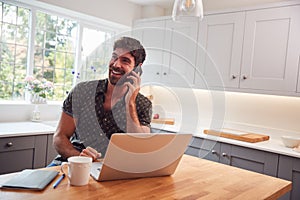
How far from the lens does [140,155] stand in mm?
1047

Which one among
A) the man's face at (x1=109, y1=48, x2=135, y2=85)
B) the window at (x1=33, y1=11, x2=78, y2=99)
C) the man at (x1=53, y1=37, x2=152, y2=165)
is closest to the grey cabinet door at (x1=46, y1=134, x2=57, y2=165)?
the window at (x1=33, y1=11, x2=78, y2=99)

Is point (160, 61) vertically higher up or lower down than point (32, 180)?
higher up

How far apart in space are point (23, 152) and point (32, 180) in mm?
1463

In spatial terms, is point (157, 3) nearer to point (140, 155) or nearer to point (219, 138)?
point (219, 138)

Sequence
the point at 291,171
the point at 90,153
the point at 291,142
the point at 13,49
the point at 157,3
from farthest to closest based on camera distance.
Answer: the point at 157,3
the point at 13,49
the point at 291,142
the point at 291,171
the point at 90,153

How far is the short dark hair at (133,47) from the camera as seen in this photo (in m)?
1.08

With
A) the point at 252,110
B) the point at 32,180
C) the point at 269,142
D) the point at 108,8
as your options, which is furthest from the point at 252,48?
the point at 32,180

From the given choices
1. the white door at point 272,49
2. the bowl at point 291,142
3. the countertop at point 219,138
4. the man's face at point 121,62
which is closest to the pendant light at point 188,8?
the man's face at point 121,62

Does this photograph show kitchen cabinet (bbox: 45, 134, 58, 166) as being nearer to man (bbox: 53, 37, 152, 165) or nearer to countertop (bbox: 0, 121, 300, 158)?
countertop (bbox: 0, 121, 300, 158)

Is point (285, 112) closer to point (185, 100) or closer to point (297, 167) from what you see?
point (297, 167)

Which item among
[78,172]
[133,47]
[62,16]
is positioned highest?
[62,16]

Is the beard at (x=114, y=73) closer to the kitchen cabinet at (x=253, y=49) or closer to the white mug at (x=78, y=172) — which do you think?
the white mug at (x=78, y=172)

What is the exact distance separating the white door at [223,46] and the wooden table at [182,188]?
1.48m

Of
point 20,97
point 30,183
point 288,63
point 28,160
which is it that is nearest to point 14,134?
point 28,160
